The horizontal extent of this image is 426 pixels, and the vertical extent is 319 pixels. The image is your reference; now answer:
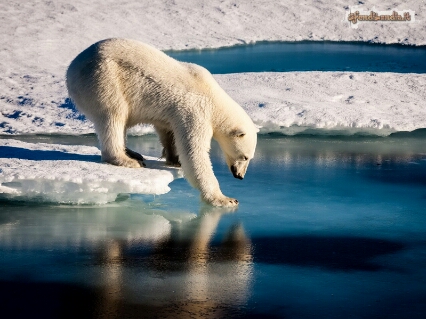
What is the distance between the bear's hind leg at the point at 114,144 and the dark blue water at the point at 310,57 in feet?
24.0

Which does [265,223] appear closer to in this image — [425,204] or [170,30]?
[425,204]

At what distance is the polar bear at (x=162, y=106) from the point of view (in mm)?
5984

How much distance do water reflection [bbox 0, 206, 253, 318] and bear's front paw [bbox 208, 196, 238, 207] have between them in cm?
6

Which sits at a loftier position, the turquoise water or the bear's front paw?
the bear's front paw

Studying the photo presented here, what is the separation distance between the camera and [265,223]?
571 centimetres

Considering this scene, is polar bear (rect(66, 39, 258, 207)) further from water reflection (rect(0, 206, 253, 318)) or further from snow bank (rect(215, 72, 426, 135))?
snow bank (rect(215, 72, 426, 135))

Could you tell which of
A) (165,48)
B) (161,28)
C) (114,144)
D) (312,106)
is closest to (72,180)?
(114,144)

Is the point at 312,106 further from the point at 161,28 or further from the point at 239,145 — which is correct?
the point at 161,28

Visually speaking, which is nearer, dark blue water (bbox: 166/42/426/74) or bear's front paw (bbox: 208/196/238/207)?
bear's front paw (bbox: 208/196/238/207)

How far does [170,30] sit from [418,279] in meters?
12.9

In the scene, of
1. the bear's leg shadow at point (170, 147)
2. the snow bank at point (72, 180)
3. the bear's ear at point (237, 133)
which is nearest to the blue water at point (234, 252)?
the snow bank at point (72, 180)

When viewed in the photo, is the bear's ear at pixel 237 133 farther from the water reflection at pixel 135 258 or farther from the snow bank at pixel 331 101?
the snow bank at pixel 331 101

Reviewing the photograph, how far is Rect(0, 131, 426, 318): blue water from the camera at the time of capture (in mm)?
4055

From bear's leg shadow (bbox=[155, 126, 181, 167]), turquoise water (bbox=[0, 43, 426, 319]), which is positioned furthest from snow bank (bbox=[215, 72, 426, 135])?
bear's leg shadow (bbox=[155, 126, 181, 167])
